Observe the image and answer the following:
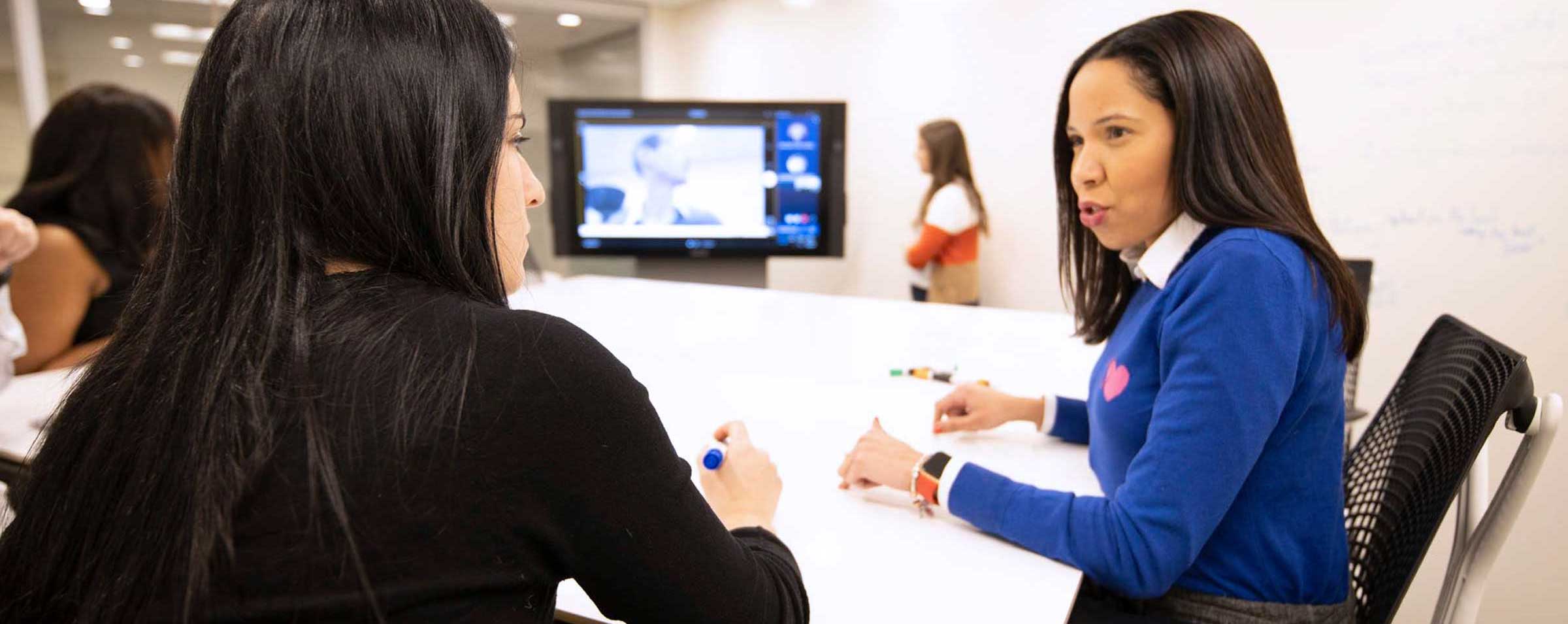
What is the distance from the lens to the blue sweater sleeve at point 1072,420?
1349 millimetres

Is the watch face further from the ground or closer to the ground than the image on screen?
closer to the ground

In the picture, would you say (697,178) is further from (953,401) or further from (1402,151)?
(1402,151)

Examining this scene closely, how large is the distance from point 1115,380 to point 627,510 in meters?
0.69

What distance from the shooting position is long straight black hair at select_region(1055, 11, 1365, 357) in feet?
3.16

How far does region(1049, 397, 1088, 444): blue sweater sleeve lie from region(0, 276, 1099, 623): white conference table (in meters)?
0.02

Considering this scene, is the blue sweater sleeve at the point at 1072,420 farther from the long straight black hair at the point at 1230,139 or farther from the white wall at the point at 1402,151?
the white wall at the point at 1402,151

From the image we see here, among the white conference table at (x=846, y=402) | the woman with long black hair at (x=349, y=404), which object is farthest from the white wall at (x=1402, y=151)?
the woman with long black hair at (x=349, y=404)

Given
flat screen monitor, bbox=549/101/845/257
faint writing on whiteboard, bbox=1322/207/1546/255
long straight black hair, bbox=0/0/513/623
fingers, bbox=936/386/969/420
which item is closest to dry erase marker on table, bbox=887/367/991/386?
fingers, bbox=936/386/969/420

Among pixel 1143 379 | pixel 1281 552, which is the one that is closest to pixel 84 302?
pixel 1143 379

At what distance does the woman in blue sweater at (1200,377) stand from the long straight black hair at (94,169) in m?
1.92

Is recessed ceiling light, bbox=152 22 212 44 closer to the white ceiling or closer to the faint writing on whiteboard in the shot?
the white ceiling

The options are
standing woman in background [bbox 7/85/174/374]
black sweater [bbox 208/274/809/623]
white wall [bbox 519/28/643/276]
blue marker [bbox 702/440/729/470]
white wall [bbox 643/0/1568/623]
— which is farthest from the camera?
white wall [bbox 519/28/643/276]

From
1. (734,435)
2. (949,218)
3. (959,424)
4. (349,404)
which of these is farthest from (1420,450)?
(949,218)

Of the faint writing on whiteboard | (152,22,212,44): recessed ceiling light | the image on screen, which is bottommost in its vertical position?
the faint writing on whiteboard
